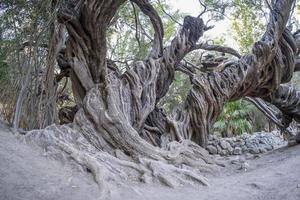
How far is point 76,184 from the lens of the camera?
2.23 metres

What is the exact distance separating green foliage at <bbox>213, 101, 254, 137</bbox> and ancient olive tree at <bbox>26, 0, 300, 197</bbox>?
4.10 metres

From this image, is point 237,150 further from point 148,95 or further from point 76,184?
point 76,184

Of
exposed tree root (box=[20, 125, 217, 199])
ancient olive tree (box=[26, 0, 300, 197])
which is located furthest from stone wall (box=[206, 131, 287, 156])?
exposed tree root (box=[20, 125, 217, 199])

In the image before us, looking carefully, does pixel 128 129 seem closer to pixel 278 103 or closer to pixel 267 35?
pixel 267 35

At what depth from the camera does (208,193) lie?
2.48 metres

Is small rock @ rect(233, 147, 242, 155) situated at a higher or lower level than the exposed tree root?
lower

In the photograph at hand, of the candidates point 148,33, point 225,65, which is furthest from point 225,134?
point 225,65

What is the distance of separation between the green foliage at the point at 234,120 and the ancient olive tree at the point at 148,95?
4096 millimetres

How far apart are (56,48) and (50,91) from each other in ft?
1.81

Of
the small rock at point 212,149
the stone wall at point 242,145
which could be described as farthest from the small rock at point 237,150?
the small rock at point 212,149

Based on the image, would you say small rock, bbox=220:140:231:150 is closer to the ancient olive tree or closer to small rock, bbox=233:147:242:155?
small rock, bbox=233:147:242:155

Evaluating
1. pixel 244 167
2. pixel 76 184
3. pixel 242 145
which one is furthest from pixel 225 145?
pixel 76 184

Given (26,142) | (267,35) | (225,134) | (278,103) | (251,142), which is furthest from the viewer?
(225,134)

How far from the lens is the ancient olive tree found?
9.45ft
